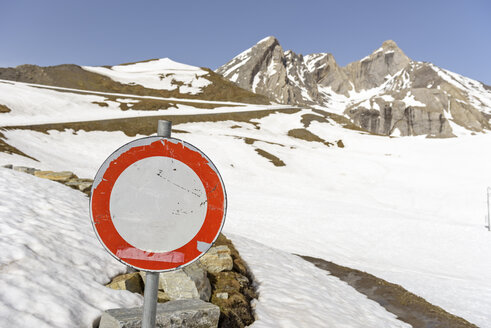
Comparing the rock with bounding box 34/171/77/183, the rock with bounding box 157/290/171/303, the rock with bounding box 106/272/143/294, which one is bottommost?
the rock with bounding box 157/290/171/303

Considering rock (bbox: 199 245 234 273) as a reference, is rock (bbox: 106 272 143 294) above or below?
above

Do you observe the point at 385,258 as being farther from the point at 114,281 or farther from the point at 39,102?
the point at 39,102

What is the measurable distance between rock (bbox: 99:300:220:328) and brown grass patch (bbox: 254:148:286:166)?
1192 inches

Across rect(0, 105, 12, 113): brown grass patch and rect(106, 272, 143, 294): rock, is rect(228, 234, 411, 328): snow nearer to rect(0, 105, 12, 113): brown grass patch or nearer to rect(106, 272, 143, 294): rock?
rect(106, 272, 143, 294): rock

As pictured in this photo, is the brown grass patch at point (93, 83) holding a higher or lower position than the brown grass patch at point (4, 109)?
higher

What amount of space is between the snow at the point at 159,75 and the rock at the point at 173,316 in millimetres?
82500

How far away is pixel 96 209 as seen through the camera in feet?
A: 6.49

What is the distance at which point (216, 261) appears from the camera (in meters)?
6.90

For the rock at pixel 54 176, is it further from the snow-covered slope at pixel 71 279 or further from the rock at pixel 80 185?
the snow-covered slope at pixel 71 279

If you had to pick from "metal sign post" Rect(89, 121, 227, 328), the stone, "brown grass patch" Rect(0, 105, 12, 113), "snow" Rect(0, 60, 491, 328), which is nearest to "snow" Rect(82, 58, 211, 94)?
"snow" Rect(0, 60, 491, 328)

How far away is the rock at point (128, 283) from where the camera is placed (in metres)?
4.78

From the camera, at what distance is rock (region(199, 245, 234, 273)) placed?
675 cm

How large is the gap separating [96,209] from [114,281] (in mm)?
3494

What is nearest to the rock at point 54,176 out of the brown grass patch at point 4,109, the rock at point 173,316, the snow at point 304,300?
the snow at point 304,300
